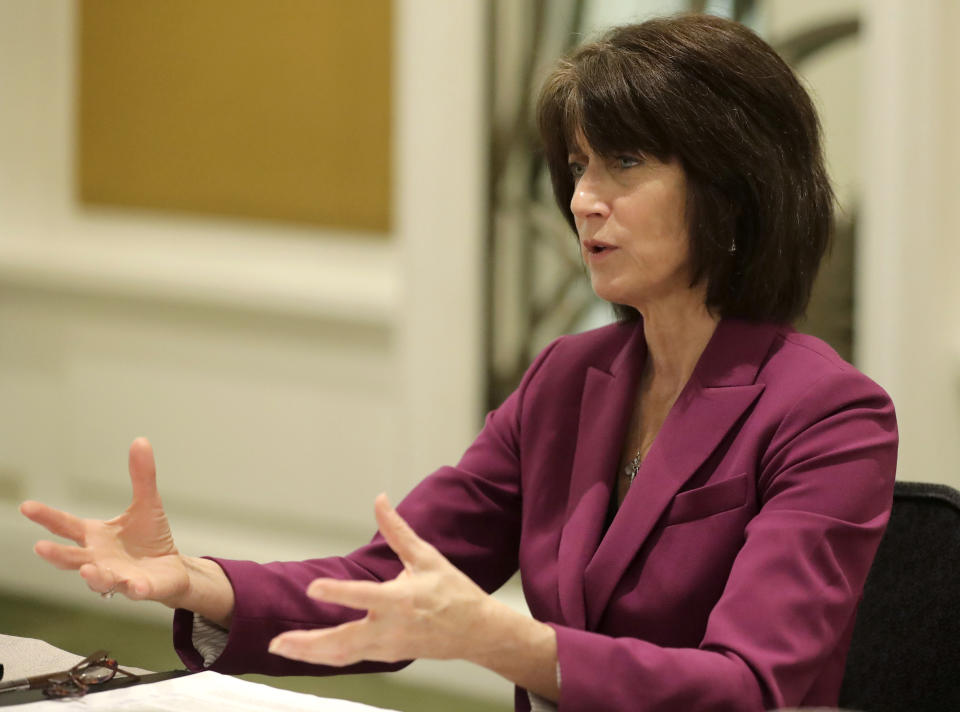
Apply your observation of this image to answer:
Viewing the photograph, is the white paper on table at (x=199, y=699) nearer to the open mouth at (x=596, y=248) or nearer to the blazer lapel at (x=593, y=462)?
the blazer lapel at (x=593, y=462)

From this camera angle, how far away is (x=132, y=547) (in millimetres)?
1588

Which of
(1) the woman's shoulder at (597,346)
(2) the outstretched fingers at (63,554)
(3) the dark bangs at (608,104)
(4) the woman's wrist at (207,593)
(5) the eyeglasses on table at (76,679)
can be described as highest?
(3) the dark bangs at (608,104)

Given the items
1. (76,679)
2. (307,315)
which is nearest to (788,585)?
(76,679)

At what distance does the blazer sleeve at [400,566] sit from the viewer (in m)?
1.67

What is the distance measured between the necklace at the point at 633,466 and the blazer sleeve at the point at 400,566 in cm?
18

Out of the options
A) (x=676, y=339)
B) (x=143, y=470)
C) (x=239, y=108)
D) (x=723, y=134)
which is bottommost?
(x=143, y=470)

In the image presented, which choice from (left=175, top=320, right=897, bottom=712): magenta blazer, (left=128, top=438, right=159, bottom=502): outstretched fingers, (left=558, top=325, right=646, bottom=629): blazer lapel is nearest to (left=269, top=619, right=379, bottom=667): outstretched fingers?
(left=175, top=320, right=897, bottom=712): magenta blazer

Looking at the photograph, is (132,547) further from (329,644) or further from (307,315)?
(307,315)

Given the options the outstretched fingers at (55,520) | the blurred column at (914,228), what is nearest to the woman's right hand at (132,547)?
the outstretched fingers at (55,520)

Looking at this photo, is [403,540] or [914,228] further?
[914,228]

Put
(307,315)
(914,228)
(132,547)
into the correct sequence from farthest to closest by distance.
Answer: (307,315), (914,228), (132,547)

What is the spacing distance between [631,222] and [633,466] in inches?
12.3

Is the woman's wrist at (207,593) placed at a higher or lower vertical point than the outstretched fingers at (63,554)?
lower

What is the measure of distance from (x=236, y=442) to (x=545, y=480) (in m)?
2.64
